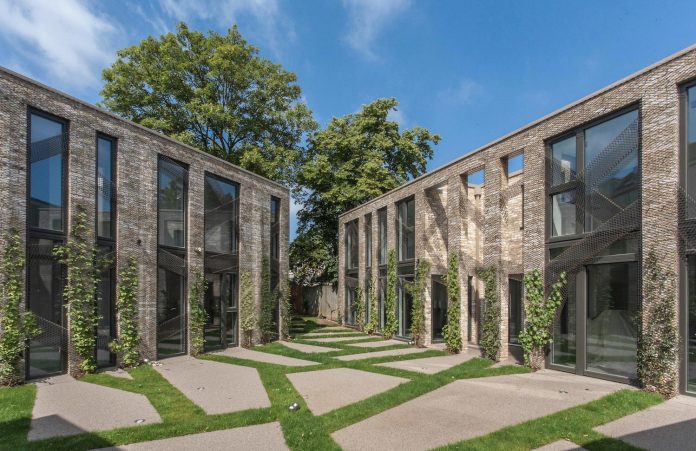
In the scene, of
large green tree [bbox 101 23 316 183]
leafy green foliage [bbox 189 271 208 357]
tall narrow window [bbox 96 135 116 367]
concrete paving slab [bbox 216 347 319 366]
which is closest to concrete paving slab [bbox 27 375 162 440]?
tall narrow window [bbox 96 135 116 367]

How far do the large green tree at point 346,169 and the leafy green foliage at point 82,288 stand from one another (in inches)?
629

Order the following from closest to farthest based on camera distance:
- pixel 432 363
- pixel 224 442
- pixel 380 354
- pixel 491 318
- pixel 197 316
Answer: pixel 224 442, pixel 432 363, pixel 491 318, pixel 197 316, pixel 380 354

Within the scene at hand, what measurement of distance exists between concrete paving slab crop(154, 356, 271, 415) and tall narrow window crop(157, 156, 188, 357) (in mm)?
605

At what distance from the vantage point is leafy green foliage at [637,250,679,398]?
7.32m

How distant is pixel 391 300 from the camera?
16938 millimetres

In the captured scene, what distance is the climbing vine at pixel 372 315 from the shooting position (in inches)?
725

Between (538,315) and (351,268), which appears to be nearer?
(538,315)

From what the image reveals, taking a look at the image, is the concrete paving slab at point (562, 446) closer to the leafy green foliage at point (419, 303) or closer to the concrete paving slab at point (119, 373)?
the concrete paving slab at point (119, 373)

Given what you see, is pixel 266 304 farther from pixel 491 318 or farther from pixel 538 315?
pixel 538 315

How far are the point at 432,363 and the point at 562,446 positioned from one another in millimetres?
6106

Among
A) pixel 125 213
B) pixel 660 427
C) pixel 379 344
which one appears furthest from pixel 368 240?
pixel 660 427

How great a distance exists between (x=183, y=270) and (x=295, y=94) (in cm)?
1567

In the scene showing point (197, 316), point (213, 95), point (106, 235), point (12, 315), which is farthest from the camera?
point (213, 95)

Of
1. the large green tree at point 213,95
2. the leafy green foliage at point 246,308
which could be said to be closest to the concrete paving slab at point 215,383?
the leafy green foliage at point 246,308
